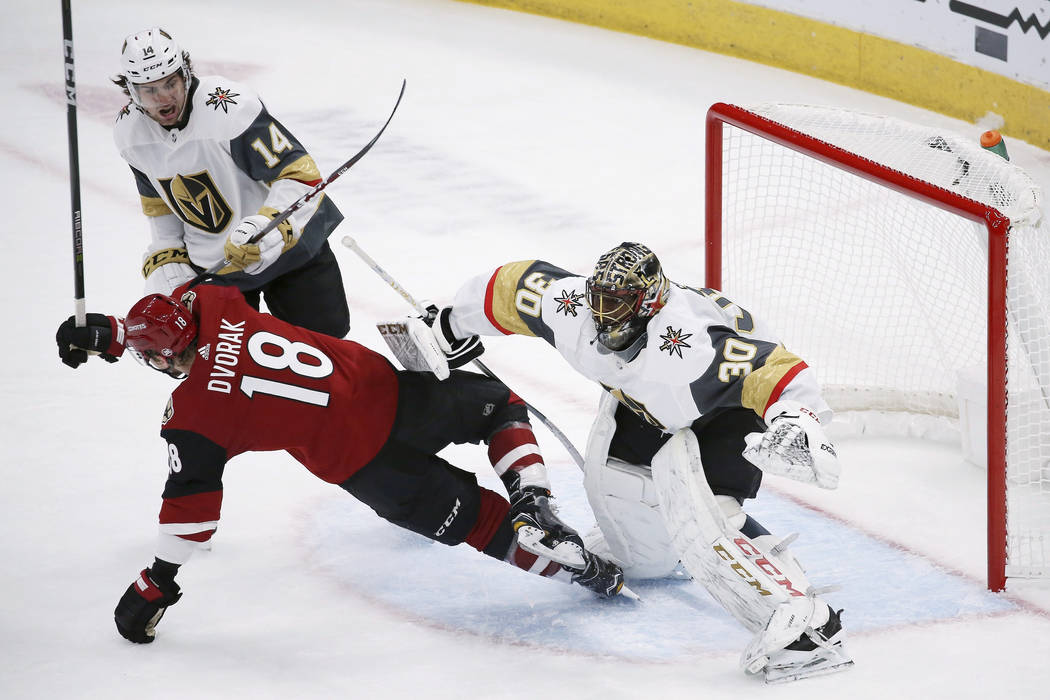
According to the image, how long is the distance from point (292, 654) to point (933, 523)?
5.84ft

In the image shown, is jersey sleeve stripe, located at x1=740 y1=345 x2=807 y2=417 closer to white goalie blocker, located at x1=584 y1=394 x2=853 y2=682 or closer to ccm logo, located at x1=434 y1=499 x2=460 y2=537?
white goalie blocker, located at x1=584 y1=394 x2=853 y2=682

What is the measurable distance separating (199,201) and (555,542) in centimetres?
136

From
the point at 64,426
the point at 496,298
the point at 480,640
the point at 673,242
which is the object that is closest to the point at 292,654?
the point at 480,640

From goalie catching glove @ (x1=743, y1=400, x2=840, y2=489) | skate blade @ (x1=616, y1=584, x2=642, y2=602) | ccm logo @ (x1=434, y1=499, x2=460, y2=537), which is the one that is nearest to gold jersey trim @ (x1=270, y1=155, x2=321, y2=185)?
ccm logo @ (x1=434, y1=499, x2=460, y2=537)

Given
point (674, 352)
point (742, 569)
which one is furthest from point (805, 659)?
point (674, 352)

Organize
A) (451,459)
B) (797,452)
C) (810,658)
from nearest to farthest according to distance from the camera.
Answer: (797,452)
(810,658)
(451,459)

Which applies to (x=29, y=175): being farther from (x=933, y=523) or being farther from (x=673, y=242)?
(x=933, y=523)

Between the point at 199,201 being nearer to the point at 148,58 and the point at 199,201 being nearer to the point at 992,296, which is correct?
the point at 148,58

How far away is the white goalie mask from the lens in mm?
3242

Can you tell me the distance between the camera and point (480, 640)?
3068 mm

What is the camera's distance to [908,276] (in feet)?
13.7

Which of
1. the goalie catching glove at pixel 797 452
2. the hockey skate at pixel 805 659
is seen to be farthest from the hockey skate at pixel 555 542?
the goalie catching glove at pixel 797 452

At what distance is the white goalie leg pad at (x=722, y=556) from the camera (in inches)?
110

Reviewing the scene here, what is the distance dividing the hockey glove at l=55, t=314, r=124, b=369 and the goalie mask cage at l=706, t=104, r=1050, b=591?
172cm
